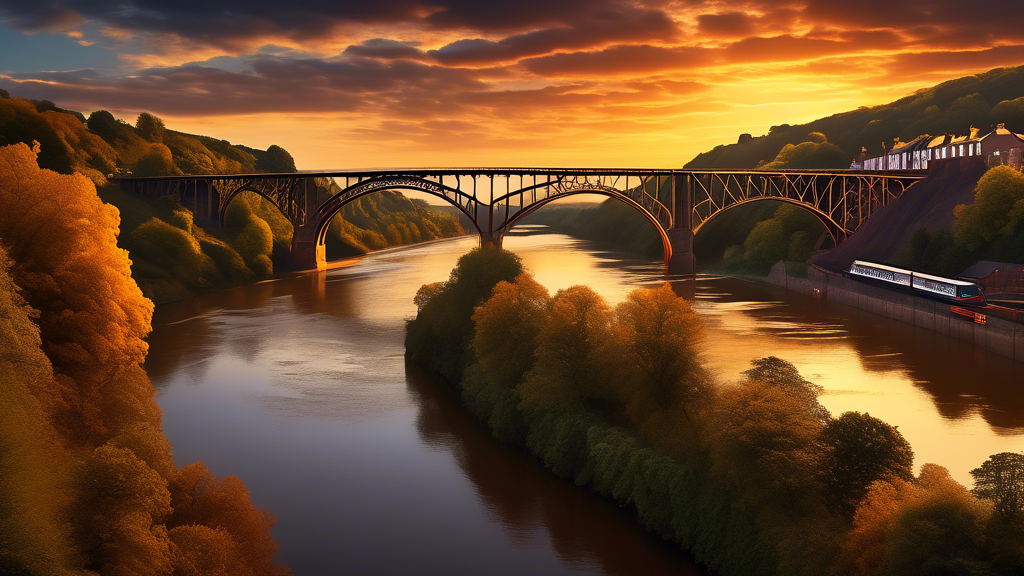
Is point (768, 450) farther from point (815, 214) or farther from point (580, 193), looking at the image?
point (815, 214)

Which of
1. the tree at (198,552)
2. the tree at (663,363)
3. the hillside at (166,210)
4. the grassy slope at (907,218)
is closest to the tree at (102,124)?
the hillside at (166,210)

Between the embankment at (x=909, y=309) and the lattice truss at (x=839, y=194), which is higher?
the lattice truss at (x=839, y=194)

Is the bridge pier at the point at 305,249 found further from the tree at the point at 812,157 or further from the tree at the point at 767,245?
the tree at the point at 812,157

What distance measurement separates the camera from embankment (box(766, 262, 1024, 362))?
4256 cm

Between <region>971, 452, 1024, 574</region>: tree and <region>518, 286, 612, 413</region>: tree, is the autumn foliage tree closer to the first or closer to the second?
<region>518, 286, 612, 413</region>: tree

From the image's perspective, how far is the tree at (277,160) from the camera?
154 meters

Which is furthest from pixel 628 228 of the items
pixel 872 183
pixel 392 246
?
pixel 872 183

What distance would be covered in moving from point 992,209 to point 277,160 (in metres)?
131

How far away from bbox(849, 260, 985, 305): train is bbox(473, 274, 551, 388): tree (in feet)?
106

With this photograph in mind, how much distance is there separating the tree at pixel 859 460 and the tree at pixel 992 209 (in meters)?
52.5

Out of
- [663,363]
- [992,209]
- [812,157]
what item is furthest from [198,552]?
[812,157]

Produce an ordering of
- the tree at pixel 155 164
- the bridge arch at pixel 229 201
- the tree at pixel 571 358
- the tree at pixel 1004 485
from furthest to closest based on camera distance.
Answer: the tree at pixel 155 164
the bridge arch at pixel 229 201
the tree at pixel 571 358
the tree at pixel 1004 485

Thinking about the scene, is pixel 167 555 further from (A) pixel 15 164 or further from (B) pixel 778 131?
(B) pixel 778 131

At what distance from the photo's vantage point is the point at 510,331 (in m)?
31.9
